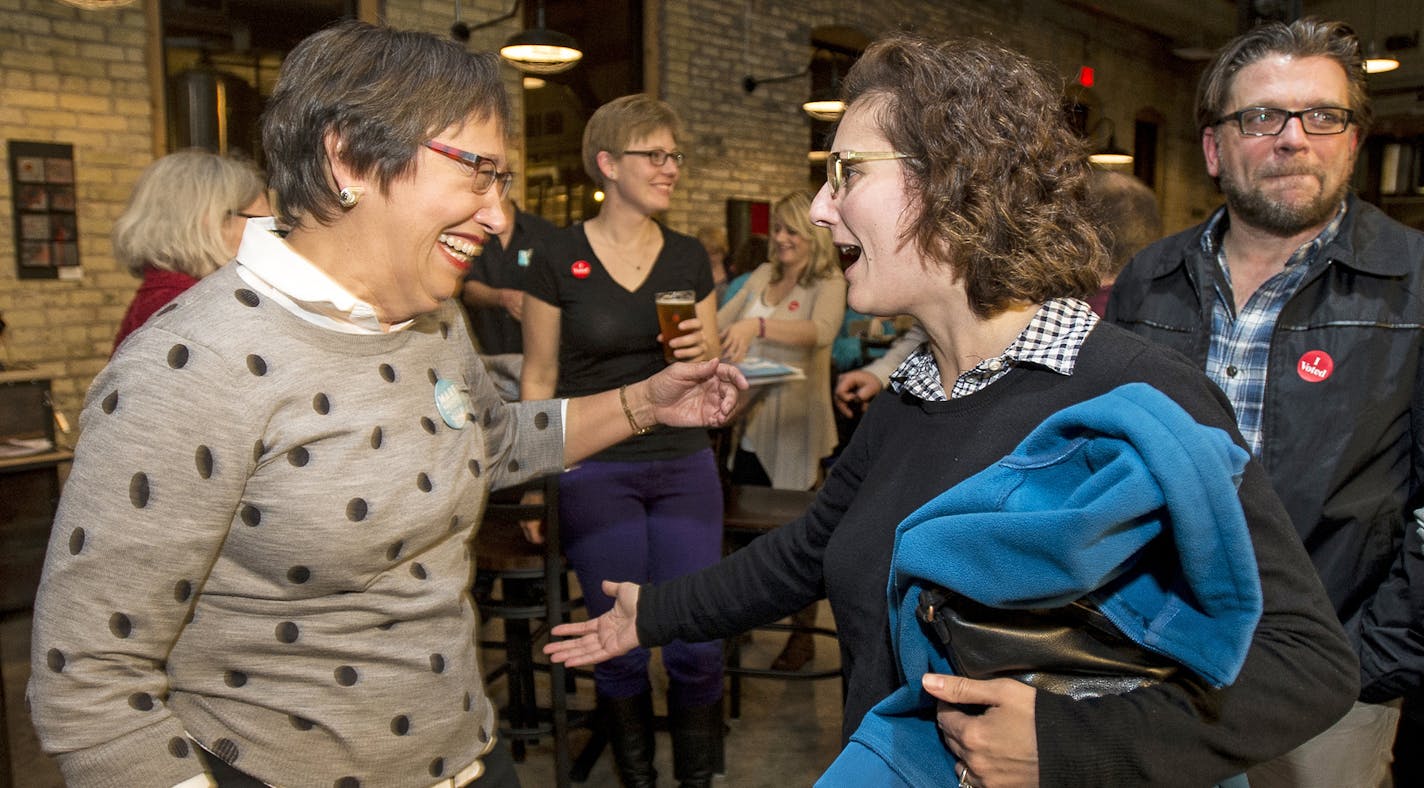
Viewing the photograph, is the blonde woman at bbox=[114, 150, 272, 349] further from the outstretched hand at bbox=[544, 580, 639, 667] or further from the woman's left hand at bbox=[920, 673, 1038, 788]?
the woman's left hand at bbox=[920, 673, 1038, 788]

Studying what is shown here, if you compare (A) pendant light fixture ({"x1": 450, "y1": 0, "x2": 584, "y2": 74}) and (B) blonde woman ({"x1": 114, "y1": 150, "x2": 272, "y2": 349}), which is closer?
(B) blonde woman ({"x1": 114, "y1": 150, "x2": 272, "y2": 349})

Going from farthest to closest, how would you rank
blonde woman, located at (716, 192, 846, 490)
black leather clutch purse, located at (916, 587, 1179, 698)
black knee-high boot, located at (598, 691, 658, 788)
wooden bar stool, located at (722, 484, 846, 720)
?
blonde woman, located at (716, 192, 846, 490)
wooden bar stool, located at (722, 484, 846, 720)
black knee-high boot, located at (598, 691, 658, 788)
black leather clutch purse, located at (916, 587, 1179, 698)

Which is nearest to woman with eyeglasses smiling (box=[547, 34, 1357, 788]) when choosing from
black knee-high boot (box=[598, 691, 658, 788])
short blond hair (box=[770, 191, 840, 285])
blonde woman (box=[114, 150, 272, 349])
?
black knee-high boot (box=[598, 691, 658, 788])

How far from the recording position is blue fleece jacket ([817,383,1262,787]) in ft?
2.63

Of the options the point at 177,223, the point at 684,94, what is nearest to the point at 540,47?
the point at 684,94

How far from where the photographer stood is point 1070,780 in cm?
94

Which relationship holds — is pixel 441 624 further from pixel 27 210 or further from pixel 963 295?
pixel 27 210

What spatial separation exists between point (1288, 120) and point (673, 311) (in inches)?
57.9

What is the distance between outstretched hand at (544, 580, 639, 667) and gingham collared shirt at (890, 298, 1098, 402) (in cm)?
66

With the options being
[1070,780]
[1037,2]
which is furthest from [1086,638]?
[1037,2]

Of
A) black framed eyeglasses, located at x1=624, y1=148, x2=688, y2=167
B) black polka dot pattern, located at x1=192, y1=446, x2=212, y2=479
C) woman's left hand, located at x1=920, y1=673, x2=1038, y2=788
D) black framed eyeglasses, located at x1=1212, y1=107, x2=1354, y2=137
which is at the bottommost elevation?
woman's left hand, located at x1=920, y1=673, x2=1038, y2=788

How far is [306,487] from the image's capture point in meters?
1.26

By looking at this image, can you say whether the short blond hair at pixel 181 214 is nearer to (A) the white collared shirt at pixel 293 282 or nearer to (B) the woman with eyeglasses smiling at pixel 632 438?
(B) the woman with eyeglasses smiling at pixel 632 438

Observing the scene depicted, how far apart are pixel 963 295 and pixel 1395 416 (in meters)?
1.04
